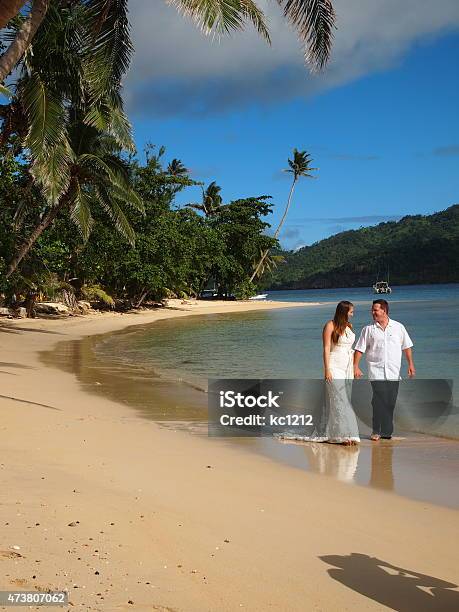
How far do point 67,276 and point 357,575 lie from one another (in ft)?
111

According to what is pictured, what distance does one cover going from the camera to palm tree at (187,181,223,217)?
64875mm

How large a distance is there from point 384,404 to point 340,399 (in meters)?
0.64

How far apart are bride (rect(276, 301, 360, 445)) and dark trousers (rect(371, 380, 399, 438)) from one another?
1.21 feet

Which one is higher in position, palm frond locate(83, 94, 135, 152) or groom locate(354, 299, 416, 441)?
palm frond locate(83, 94, 135, 152)

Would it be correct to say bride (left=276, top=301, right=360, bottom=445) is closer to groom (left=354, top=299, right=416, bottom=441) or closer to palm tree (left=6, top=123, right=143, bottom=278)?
groom (left=354, top=299, right=416, bottom=441)

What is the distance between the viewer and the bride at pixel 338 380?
23.1 ft

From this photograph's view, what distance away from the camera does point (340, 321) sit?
7.01 meters

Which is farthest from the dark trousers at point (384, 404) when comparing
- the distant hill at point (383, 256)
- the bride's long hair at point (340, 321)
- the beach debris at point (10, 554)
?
the distant hill at point (383, 256)

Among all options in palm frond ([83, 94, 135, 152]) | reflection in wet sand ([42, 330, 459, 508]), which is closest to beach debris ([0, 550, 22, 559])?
reflection in wet sand ([42, 330, 459, 508])

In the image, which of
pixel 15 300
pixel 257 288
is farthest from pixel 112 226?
pixel 257 288

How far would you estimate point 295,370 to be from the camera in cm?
1506

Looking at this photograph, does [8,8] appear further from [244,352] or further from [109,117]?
[244,352]

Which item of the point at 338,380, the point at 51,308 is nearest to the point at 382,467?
the point at 338,380

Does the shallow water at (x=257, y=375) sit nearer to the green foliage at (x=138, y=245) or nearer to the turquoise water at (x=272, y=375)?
the turquoise water at (x=272, y=375)
